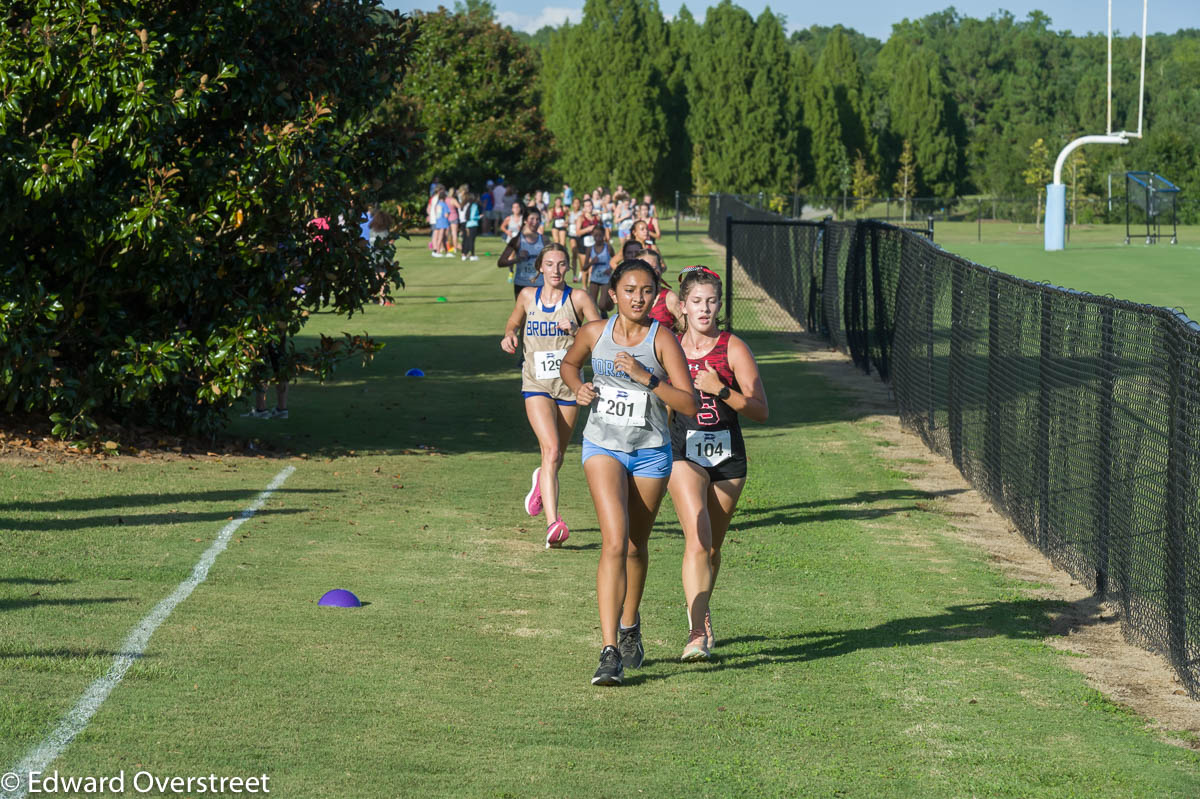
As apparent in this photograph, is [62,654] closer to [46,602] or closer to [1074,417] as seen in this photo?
[46,602]

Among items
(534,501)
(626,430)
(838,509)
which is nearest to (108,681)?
(626,430)

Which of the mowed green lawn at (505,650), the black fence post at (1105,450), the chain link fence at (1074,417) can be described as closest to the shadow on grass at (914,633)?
the mowed green lawn at (505,650)

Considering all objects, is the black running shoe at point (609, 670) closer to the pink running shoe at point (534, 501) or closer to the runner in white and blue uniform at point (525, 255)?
the pink running shoe at point (534, 501)

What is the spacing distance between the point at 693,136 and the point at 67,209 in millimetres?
70970

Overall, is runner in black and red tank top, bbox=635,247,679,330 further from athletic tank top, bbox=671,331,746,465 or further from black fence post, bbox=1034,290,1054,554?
black fence post, bbox=1034,290,1054,554

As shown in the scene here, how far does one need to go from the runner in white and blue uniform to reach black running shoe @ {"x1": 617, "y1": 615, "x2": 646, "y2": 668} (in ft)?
31.3

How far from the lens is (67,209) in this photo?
12438 mm

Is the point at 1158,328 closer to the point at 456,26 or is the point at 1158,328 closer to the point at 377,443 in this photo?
the point at 377,443

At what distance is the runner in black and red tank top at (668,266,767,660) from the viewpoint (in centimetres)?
730

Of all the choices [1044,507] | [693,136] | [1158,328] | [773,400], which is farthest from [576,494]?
[693,136]

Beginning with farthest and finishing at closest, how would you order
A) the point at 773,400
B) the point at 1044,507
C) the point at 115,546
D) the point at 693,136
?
1. the point at 693,136
2. the point at 773,400
3. the point at 1044,507
4. the point at 115,546

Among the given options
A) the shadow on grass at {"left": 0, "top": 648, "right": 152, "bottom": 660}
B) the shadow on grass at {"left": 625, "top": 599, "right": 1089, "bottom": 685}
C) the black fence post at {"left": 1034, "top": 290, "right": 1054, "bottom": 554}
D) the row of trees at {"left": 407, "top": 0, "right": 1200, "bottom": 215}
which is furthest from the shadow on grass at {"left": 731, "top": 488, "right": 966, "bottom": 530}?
the row of trees at {"left": 407, "top": 0, "right": 1200, "bottom": 215}

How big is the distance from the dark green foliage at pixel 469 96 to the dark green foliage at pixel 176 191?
4559 centimetres

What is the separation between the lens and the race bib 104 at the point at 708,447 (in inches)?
295
